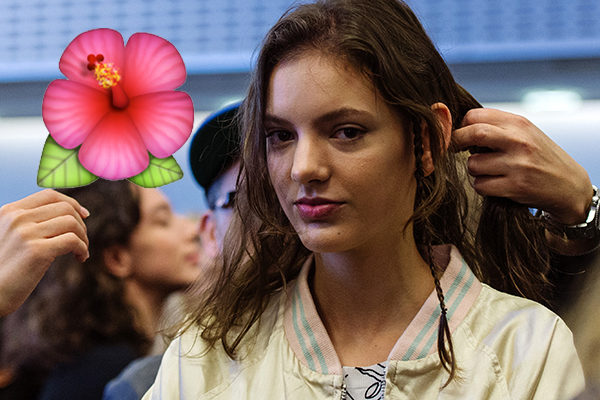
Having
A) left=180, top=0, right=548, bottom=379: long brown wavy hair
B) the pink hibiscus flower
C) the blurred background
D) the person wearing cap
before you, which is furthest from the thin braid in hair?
the blurred background

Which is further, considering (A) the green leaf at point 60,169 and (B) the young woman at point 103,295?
(B) the young woman at point 103,295

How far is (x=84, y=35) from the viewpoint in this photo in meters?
0.66

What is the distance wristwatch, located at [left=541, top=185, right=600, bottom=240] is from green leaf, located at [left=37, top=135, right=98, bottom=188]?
565mm

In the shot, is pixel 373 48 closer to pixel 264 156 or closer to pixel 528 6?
pixel 264 156

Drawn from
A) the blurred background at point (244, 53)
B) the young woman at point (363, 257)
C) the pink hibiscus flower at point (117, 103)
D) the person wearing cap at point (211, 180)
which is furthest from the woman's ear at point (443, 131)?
the blurred background at point (244, 53)

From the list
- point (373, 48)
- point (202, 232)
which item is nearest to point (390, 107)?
point (373, 48)

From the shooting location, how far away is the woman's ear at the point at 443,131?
68 centimetres

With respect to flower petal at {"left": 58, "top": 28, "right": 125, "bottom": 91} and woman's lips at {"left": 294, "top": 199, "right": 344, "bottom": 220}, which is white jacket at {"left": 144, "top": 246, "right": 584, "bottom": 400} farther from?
flower petal at {"left": 58, "top": 28, "right": 125, "bottom": 91}

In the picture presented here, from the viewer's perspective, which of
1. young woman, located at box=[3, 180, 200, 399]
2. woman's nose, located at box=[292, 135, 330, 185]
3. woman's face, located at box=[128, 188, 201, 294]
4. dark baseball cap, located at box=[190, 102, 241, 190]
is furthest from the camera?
woman's face, located at box=[128, 188, 201, 294]

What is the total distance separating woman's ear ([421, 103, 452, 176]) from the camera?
678mm

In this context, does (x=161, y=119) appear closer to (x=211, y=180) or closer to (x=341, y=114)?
(x=341, y=114)

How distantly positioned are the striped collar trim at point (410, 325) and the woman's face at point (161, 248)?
1.85ft

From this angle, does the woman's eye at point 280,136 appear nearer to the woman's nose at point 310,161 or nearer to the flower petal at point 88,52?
the woman's nose at point 310,161

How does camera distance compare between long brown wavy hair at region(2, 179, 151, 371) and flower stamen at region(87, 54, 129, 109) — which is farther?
long brown wavy hair at region(2, 179, 151, 371)
